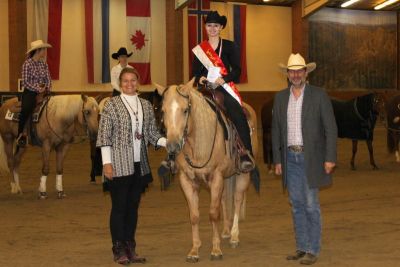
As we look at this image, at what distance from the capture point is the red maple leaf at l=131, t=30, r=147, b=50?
89.4 feet

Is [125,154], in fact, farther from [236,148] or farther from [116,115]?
[236,148]

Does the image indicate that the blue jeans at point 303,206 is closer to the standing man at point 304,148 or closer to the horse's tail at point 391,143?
the standing man at point 304,148

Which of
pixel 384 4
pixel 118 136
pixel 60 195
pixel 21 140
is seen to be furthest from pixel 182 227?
pixel 384 4

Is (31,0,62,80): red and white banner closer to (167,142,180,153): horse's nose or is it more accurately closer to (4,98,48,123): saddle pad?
(4,98,48,123): saddle pad

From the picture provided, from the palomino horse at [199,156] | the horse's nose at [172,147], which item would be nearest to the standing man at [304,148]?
the palomino horse at [199,156]

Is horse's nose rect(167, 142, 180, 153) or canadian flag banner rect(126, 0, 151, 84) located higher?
canadian flag banner rect(126, 0, 151, 84)

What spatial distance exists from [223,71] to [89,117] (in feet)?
15.1

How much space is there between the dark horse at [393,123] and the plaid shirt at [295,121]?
9.97 metres

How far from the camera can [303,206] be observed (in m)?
6.68

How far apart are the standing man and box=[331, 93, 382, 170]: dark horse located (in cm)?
897

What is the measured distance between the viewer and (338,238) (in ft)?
25.7

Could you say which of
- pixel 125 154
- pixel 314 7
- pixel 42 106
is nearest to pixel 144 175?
pixel 125 154

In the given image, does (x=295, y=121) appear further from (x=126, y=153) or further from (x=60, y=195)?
(x=60, y=195)

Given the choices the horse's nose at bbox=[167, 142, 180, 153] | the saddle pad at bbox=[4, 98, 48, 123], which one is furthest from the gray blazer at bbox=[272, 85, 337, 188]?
the saddle pad at bbox=[4, 98, 48, 123]
